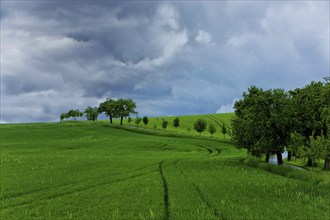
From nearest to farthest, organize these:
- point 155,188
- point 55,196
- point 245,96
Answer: point 55,196, point 155,188, point 245,96

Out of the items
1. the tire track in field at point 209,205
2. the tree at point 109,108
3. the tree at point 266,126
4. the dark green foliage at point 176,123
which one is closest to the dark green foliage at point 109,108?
the tree at point 109,108

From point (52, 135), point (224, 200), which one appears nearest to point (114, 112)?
point (52, 135)

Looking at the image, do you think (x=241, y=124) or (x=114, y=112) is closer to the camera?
(x=241, y=124)

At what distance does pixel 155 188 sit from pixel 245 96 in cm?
3977

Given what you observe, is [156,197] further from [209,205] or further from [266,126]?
[266,126]

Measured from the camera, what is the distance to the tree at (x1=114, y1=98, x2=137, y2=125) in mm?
160125

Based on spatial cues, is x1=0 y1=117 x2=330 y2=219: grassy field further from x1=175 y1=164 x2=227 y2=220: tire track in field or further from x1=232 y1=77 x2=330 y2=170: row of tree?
x1=232 y1=77 x2=330 y2=170: row of tree

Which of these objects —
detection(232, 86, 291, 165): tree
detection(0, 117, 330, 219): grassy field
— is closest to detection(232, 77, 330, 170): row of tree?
detection(232, 86, 291, 165): tree

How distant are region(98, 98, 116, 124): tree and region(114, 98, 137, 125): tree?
168cm

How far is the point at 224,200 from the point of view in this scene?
2053 centimetres

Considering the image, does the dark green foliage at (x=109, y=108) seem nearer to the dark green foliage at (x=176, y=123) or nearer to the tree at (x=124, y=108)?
the tree at (x=124, y=108)

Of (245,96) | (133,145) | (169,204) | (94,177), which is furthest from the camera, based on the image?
(133,145)

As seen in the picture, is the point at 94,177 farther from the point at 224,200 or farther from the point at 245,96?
the point at 245,96

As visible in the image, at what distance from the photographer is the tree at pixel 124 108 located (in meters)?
160
